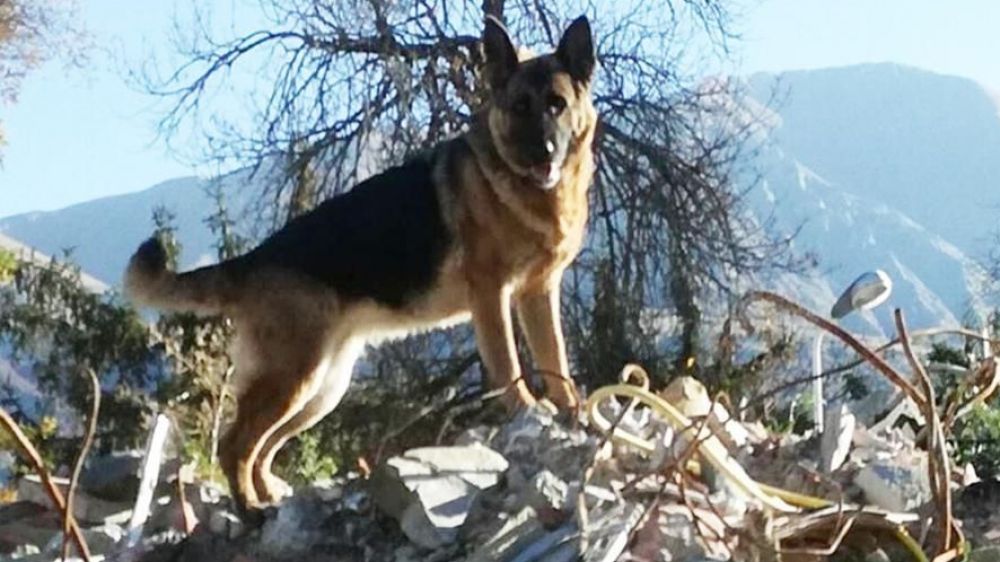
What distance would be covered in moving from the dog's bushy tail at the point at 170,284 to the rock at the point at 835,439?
8.23ft

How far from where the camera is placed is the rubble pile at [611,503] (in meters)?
2.38

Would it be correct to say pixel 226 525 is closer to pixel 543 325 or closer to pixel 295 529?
pixel 295 529

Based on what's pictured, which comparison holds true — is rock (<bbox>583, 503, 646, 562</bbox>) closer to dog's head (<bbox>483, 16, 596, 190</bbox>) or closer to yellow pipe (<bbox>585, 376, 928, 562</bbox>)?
yellow pipe (<bbox>585, 376, 928, 562</bbox>)

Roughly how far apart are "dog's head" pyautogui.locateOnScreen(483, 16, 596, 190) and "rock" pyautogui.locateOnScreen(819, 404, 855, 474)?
184cm

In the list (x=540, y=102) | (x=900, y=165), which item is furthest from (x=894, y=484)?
(x=900, y=165)

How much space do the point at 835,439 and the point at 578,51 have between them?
2229mm

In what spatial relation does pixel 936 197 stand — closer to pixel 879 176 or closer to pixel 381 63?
pixel 879 176

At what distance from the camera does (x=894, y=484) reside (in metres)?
3.23

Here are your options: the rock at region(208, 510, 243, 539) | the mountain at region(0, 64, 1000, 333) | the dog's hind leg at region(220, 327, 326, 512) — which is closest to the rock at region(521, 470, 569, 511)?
the rock at region(208, 510, 243, 539)

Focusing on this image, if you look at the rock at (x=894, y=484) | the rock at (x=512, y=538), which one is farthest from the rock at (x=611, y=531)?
the rock at (x=894, y=484)

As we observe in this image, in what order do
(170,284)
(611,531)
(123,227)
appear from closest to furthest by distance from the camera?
(611,531) → (170,284) → (123,227)

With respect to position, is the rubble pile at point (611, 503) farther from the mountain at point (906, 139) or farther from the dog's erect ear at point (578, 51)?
the mountain at point (906, 139)

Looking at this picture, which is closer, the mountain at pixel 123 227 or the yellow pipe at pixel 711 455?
the yellow pipe at pixel 711 455

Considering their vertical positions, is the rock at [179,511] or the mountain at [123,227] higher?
the mountain at [123,227]
